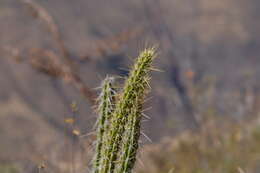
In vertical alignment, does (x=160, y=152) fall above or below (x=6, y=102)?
below

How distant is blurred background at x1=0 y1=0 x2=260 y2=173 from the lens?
8461mm

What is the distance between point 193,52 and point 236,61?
99 centimetres

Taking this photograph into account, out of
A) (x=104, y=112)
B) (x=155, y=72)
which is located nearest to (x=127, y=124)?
(x=104, y=112)

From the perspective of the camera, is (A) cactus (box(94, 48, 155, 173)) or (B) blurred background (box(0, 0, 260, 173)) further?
(B) blurred background (box(0, 0, 260, 173))

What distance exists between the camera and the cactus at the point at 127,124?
2.64m

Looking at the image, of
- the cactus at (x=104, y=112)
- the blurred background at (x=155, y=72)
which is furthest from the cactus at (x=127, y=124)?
the blurred background at (x=155, y=72)

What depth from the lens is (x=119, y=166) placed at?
8.91 ft

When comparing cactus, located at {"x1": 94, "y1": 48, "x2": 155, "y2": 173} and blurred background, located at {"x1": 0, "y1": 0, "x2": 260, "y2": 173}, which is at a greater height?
blurred background, located at {"x1": 0, "y1": 0, "x2": 260, "y2": 173}

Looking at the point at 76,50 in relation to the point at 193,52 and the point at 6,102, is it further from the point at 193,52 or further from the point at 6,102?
the point at 193,52

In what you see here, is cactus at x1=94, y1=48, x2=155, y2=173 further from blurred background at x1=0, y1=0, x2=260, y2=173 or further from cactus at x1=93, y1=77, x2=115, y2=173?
blurred background at x1=0, y1=0, x2=260, y2=173

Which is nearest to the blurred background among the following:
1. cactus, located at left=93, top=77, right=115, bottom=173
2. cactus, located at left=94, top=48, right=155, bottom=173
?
cactus, located at left=93, top=77, right=115, bottom=173

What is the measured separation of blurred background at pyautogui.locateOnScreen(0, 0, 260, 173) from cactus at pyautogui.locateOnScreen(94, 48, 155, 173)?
15.0 ft

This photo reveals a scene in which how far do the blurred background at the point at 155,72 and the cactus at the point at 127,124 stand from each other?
180 inches

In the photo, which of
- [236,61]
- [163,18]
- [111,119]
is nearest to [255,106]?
[236,61]
